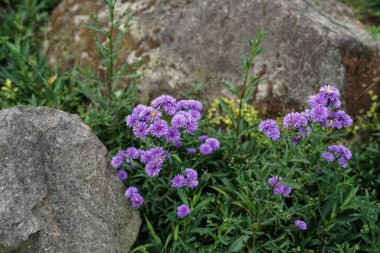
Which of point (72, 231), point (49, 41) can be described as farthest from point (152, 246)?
point (49, 41)

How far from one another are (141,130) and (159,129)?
144 millimetres

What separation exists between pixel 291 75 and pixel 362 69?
2.74ft

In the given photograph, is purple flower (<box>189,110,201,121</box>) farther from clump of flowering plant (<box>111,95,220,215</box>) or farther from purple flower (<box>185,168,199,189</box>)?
purple flower (<box>185,168,199,189</box>)

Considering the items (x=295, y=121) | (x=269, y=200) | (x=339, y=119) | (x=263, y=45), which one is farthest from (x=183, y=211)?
(x=263, y=45)

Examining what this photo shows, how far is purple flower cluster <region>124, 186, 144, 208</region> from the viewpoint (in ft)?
10.6

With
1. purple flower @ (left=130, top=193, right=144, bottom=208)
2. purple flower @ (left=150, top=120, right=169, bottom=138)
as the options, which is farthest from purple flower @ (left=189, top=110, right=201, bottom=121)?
purple flower @ (left=130, top=193, right=144, bottom=208)

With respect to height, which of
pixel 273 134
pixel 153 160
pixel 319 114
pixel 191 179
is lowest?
pixel 191 179

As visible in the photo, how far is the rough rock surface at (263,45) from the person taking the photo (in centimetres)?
477

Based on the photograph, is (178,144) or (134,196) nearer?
(134,196)

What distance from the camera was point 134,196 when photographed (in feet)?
10.7

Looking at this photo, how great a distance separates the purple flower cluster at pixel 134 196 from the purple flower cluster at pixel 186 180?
268 mm

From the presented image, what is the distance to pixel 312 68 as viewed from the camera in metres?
4.77

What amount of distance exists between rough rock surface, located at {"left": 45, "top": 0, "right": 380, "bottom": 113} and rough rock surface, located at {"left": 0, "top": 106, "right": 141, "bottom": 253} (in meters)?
1.69

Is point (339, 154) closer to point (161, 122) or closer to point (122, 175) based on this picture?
point (161, 122)
